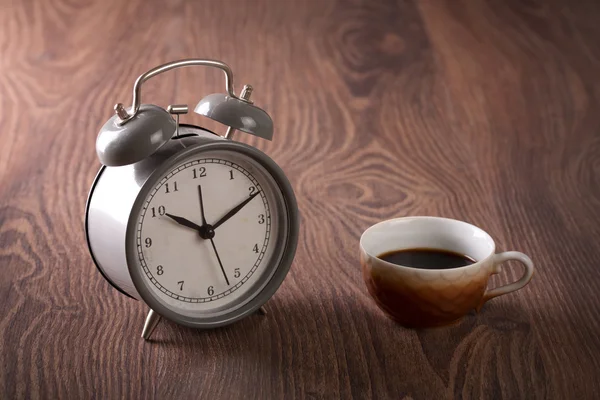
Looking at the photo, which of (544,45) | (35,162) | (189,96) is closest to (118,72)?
(189,96)

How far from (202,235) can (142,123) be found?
6.7 inches

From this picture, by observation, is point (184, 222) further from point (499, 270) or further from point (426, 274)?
point (499, 270)

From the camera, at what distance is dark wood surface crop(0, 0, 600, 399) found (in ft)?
3.26

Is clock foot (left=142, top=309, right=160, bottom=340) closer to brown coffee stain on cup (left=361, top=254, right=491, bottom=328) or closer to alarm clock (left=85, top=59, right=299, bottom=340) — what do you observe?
alarm clock (left=85, top=59, right=299, bottom=340)

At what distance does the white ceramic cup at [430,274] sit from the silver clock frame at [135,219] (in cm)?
12

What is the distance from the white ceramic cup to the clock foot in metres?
0.28

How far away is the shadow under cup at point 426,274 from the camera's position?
1.01 metres

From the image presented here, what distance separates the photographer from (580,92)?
6.55 feet

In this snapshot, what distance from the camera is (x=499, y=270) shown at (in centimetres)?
108

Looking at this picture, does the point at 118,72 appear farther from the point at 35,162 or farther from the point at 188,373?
the point at 188,373

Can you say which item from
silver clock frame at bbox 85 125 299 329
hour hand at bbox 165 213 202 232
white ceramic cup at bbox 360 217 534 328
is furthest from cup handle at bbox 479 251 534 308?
hour hand at bbox 165 213 202 232

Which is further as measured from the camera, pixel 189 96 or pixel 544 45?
pixel 544 45

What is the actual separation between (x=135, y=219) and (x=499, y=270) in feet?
1.60

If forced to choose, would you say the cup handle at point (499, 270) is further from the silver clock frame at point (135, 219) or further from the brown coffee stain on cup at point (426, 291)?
the silver clock frame at point (135, 219)
